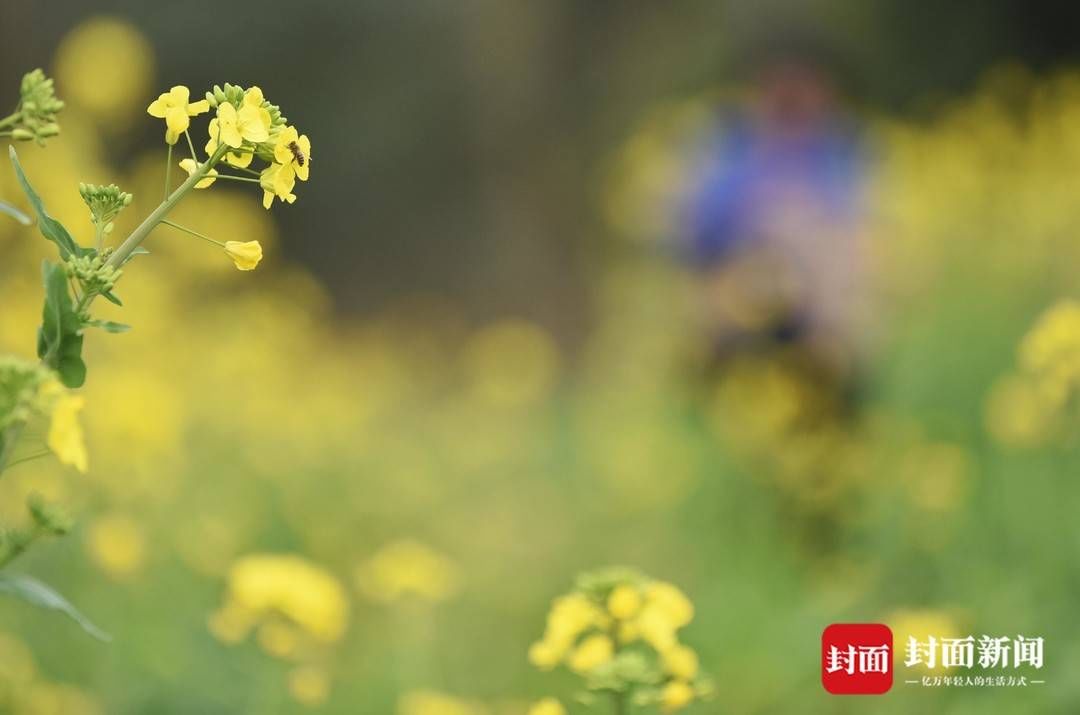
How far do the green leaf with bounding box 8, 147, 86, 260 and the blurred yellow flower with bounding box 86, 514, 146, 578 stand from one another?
1.09 meters

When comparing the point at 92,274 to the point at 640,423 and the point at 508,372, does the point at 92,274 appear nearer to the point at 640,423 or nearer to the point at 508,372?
the point at 640,423

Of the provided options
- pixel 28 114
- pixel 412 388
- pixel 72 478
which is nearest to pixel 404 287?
pixel 412 388

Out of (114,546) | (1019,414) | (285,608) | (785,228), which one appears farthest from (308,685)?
(785,228)

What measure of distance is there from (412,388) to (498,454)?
1494 mm

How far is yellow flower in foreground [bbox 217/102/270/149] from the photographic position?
0.76 meters

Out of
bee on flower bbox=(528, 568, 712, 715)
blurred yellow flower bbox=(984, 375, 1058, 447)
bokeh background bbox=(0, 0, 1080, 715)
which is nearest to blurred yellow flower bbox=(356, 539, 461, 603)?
bokeh background bbox=(0, 0, 1080, 715)

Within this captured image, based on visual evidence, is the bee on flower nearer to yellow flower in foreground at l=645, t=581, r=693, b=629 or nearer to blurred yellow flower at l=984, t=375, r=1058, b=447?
A: yellow flower in foreground at l=645, t=581, r=693, b=629

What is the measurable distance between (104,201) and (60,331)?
10 cm

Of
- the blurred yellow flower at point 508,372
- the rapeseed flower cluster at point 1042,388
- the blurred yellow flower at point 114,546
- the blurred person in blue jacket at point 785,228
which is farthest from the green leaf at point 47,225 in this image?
the blurred yellow flower at point 508,372

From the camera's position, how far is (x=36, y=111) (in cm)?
75

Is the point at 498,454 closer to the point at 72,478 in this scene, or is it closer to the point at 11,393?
the point at 72,478

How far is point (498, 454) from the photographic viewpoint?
3.81 m

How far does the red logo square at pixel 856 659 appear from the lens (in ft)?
5.40

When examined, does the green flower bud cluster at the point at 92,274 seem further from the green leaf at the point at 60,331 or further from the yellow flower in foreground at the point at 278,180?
the yellow flower in foreground at the point at 278,180
